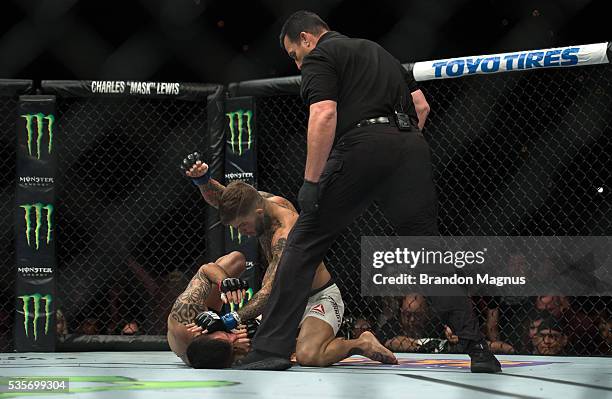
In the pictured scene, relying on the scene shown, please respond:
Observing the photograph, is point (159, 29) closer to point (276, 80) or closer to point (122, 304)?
point (276, 80)

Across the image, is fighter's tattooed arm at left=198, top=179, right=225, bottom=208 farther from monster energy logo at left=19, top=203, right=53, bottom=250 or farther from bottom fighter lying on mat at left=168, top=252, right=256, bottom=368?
monster energy logo at left=19, top=203, right=53, bottom=250

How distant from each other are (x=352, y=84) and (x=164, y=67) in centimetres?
290

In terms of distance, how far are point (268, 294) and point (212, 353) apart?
395 millimetres

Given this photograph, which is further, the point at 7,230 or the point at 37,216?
the point at 7,230

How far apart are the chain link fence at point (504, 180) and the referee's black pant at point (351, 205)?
1.54 meters

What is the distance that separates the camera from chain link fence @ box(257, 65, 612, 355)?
410cm

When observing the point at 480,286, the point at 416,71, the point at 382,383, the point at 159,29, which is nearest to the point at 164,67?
the point at 159,29

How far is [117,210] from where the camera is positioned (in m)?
5.13

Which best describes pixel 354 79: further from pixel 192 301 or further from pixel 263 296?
pixel 192 301

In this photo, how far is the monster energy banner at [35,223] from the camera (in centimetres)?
400

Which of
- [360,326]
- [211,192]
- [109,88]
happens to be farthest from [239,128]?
[360,326]

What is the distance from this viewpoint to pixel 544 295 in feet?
13.0

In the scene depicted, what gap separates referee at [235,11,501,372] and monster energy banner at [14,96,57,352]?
5.78ft

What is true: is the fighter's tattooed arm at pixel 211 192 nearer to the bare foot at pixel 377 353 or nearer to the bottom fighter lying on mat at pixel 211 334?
the bottom fighter lying on mat at pixel 211 334
